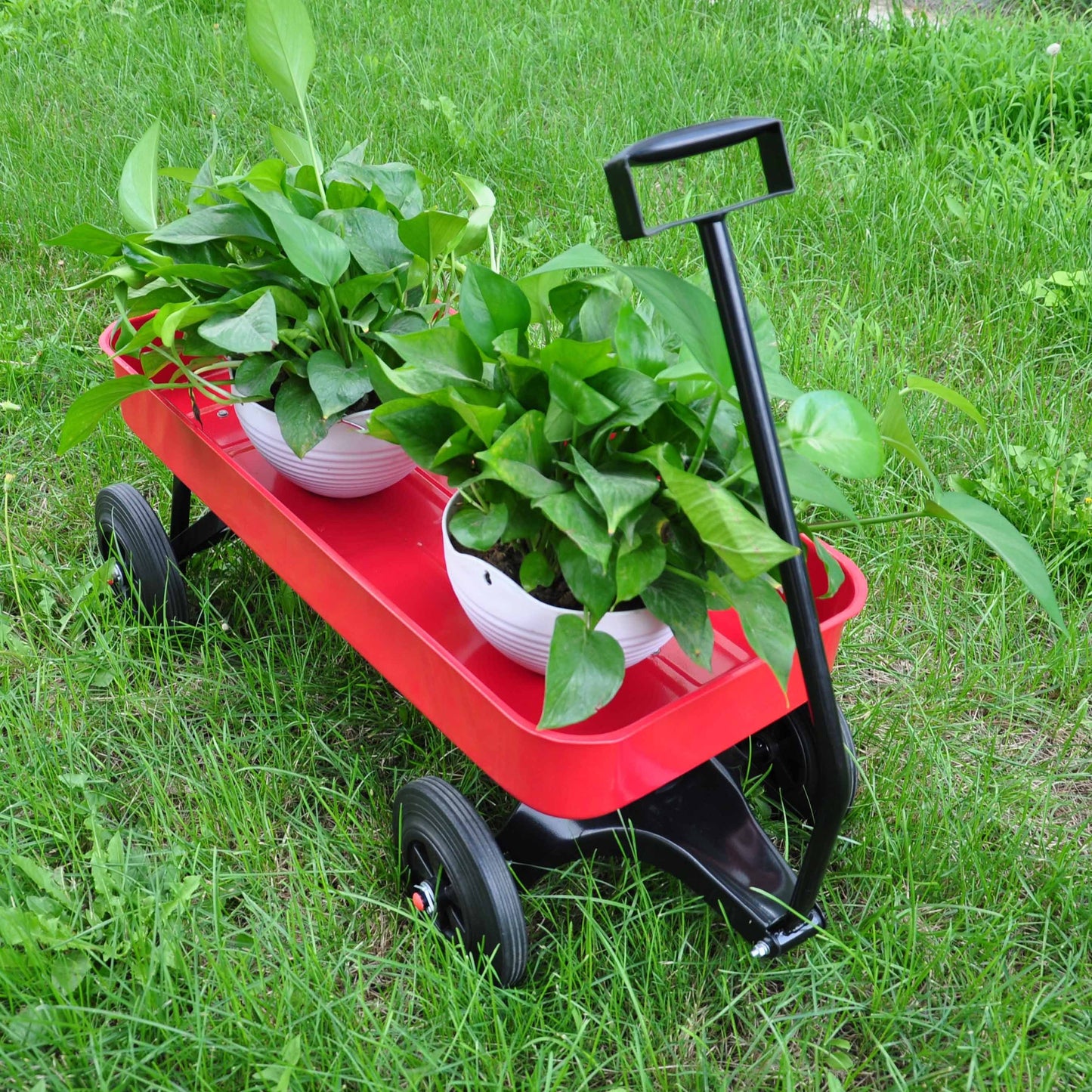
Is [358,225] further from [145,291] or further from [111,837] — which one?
[111,837]

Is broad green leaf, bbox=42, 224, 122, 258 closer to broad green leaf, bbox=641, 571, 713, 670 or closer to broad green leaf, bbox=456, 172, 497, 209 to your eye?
broad green leaf, bbox=456, 172, 497, 209

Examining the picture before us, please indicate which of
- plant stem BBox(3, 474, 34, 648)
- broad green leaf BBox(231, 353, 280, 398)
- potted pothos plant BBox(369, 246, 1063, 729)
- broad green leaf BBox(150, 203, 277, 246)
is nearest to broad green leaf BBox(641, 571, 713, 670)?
potted pothos plant BBox(369, 246, 1063, 729)

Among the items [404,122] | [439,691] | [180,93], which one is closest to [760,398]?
[439,691]

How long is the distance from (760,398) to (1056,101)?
2416 millimetres

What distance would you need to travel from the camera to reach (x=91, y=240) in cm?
138

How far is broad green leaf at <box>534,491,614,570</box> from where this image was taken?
3.11 feet

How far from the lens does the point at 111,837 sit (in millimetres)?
1315

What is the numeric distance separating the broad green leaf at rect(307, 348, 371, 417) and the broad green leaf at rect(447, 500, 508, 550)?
0.25 metres

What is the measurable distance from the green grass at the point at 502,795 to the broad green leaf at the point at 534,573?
38 cm

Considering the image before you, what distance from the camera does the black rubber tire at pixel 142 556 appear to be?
161 cm

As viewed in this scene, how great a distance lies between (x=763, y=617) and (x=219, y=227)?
2.56 feet

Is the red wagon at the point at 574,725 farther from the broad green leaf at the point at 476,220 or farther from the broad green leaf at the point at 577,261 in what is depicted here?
the broad green leaf at the point at 476,220

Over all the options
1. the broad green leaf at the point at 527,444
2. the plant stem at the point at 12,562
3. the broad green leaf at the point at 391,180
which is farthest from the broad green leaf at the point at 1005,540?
the plant stem at the point at 12,562

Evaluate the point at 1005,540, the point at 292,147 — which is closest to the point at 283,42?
the point at 292,147
